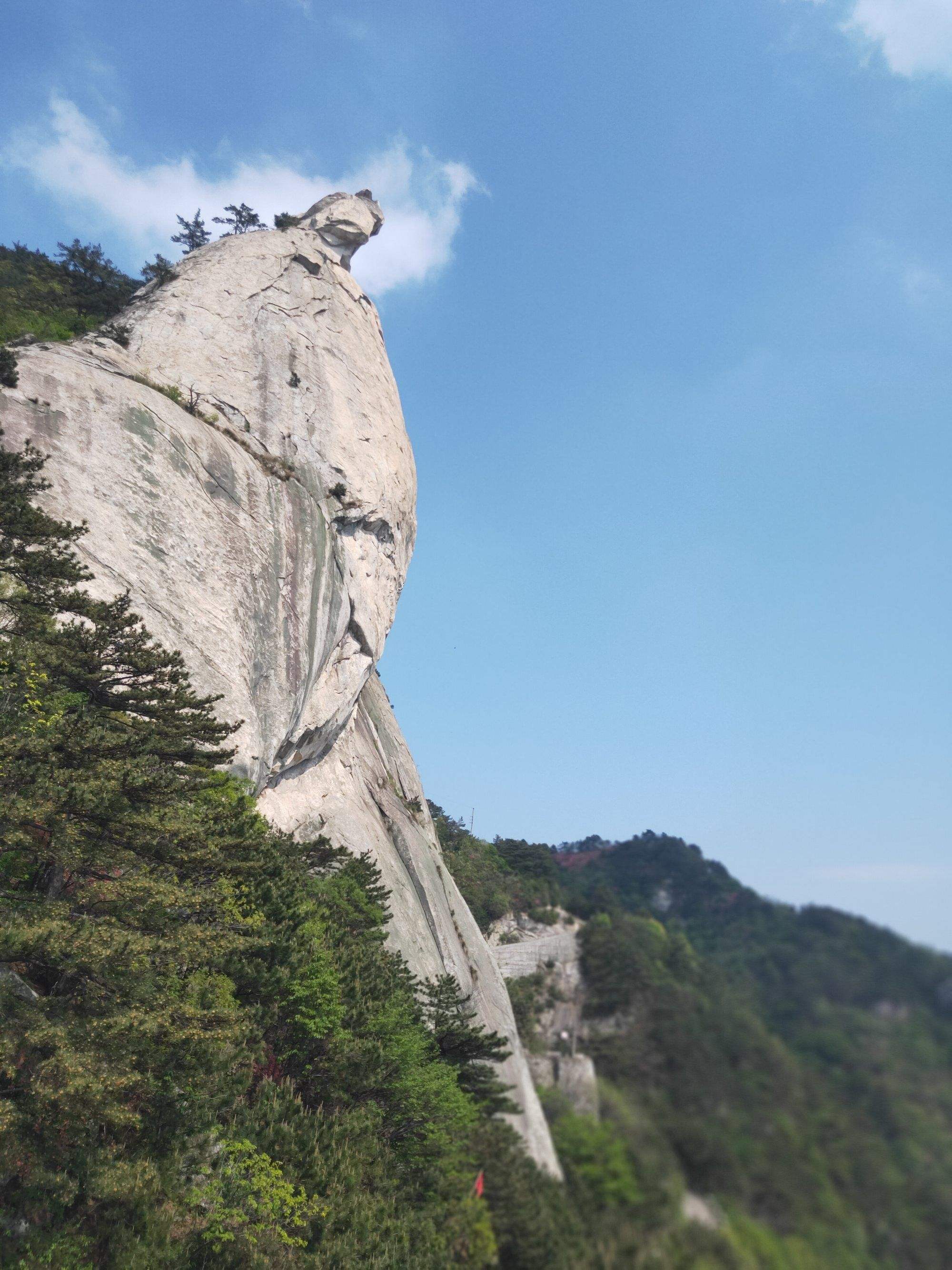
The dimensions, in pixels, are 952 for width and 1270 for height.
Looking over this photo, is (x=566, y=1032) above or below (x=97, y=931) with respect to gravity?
above

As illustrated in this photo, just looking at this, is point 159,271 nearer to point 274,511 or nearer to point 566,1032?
point 274,511

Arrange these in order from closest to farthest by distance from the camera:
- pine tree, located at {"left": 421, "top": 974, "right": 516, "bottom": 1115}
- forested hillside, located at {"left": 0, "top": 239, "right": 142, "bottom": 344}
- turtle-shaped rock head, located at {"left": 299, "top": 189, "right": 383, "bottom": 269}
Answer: pine tree, located at {"left": 421, "top": 974, "right": 516, "bottom": 1115} → forested hillside, located at {"left": 0, "top": 239, "right": 142, "bottom": 344} → turtle-shaped rock head, located at {"left": 299, "top": 189, "right": 383, "bottom": 269}

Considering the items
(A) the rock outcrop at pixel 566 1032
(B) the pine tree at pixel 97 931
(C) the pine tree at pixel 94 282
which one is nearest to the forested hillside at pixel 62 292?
(C) the pine tree at pixel 94 282

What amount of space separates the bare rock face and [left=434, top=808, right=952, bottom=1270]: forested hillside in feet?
40.7

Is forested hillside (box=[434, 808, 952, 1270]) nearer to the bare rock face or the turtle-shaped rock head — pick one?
the bare rock face

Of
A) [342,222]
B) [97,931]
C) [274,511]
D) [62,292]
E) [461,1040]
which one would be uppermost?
[342,222]

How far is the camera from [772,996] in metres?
2.59

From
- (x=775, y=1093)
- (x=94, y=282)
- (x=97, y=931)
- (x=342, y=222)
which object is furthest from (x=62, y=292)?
(x=775, y=1093)

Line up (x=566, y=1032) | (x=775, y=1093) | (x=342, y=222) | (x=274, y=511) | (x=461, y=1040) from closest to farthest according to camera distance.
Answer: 1. (x=775, y=1093)
2. (x=566, y=1032)
3. (x=461, y=1040)
4. (x=274, y=511)
5. (x=342, y=222)

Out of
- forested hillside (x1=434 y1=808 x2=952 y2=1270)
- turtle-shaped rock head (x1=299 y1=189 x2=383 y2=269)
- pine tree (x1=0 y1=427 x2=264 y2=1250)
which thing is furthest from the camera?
turtle-shaped rock head (x1=299 y1=189 x2=383 y2=269)

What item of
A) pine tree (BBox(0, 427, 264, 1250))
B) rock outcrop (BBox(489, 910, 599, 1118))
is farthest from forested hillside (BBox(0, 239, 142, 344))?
rock outcrop (BBox(489, 910, 599, 1118))

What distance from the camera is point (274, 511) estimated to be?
24.8 m

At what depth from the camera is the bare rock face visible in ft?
62.0

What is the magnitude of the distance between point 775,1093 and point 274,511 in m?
24.7
